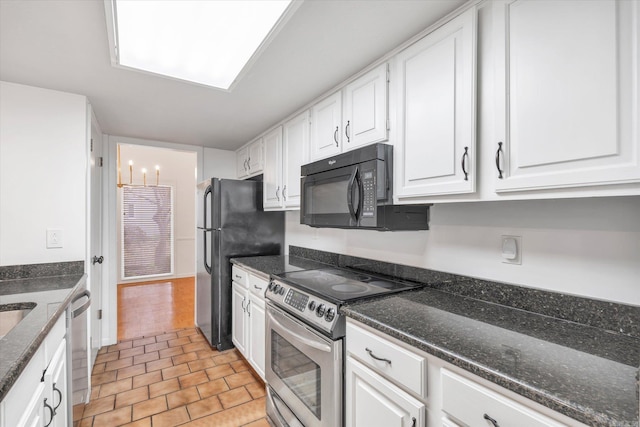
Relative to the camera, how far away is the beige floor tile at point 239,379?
7.86 feet

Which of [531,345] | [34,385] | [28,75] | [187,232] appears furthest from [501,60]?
[187,232]

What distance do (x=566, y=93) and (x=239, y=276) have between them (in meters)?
2.50

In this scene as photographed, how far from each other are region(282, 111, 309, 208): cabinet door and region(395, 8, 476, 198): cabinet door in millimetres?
961

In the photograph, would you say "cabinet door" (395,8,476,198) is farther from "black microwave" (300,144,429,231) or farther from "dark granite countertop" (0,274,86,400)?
"dark granite countertop" (0,274,86,400)

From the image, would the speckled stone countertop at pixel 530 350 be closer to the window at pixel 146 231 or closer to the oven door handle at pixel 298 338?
the oven door handle at pixel 298 338

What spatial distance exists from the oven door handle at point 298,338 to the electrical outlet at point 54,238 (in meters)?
1.47

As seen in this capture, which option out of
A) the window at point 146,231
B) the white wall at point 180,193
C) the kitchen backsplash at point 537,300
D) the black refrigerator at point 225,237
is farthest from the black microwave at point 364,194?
the window at point 146,231

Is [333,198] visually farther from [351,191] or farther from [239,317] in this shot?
[239,317]

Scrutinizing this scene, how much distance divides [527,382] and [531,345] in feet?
0.87

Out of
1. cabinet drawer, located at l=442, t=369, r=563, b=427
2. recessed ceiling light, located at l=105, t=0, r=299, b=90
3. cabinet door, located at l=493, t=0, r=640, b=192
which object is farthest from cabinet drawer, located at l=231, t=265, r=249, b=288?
cabinet door, located at l=493, t=0, r=640, b=192

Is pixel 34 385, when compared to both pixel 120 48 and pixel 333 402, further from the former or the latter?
pixel 120 48

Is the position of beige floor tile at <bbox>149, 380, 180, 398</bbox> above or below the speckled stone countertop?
below

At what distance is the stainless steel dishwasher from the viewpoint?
1.58 meters

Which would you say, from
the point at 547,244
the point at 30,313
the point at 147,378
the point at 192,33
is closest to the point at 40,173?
the point at 30,313
